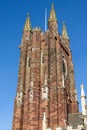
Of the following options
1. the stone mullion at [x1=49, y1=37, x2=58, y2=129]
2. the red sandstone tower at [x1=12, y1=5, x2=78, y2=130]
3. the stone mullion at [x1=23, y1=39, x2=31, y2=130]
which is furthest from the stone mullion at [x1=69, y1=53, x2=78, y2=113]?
the stone mullion at [x1=23, y1=39, x2=31, y2=130]

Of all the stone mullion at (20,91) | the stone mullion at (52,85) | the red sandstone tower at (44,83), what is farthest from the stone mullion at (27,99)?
the stone mullion at (52,85)

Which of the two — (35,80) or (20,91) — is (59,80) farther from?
(20,91)

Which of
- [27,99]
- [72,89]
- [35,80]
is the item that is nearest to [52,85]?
[35,80]

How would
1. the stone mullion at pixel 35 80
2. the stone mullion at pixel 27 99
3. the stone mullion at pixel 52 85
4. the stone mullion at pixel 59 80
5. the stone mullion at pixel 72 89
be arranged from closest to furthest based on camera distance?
the stone mullion at pixel 52 85 → the stone mullion at pixel 59 80 → the stone mullion at pixel 35 80 → the stone mullion at pixel 27 99 → the stone mullion at pixel 72 89

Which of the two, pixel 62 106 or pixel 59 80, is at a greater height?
pixel 59 80

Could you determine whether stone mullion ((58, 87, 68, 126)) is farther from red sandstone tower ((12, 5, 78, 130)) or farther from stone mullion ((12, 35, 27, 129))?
stone mullion ((12, 35, 27, 129))

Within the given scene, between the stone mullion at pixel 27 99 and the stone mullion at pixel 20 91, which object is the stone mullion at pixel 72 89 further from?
the stone mullion at pixel 20 91

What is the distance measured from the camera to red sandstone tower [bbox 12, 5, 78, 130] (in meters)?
34.9

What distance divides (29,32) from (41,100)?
1272 cm

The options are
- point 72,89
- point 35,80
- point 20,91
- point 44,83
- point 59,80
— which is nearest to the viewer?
point 59,80

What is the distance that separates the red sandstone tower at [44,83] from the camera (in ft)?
114

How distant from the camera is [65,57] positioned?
43562 mm

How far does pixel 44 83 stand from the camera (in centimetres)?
3756

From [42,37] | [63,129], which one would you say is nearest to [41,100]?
[63,129]
